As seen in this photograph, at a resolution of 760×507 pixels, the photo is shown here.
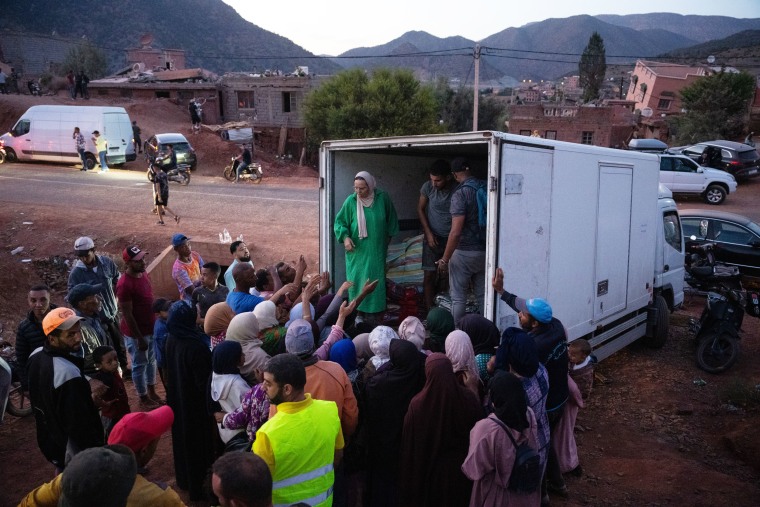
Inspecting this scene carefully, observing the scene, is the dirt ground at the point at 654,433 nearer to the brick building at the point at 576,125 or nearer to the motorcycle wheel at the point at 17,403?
the motorcycle wheel at the point at 17,403

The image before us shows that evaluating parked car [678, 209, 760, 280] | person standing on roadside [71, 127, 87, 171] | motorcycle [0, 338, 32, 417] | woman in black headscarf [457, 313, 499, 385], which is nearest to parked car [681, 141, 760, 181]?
parked car [678, 209, 760, 280]

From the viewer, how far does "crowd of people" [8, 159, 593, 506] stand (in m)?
2.87

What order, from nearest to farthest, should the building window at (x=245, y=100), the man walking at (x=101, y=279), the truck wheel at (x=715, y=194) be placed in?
the man walking at (x=101, y=279), the truck wheel at (x=715, y=194), the building window at (x=245, y=100)

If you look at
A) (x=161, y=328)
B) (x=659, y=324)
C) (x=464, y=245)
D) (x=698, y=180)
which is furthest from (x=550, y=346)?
(x=698, y=180)

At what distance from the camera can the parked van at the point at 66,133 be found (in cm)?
2177

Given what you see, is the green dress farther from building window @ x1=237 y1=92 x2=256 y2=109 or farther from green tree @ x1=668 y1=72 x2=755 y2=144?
building window @ x1=237 y1=92 x2=256 y2=109

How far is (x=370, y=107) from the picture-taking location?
2709 centimetres

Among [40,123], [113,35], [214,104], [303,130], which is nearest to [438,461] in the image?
[40,123]

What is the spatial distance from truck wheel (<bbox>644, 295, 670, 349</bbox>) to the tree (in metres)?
64.6

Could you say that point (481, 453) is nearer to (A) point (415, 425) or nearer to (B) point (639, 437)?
(A) point (415, 425)

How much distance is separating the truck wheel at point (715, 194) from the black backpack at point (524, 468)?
19364 mm

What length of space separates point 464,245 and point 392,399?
2040mm

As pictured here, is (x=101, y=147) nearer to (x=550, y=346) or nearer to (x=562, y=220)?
(x=562, y=220)

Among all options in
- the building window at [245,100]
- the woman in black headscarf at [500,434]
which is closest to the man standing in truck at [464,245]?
the woman in black headscarf at [500,434]
